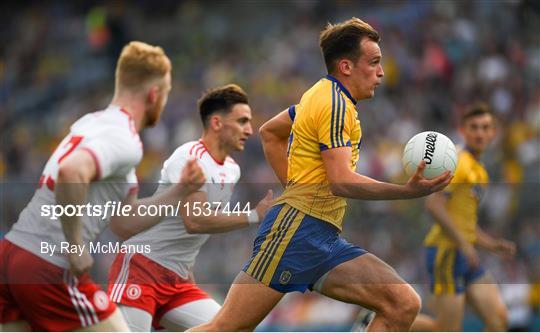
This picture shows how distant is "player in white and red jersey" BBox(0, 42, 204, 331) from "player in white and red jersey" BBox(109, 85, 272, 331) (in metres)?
1.34

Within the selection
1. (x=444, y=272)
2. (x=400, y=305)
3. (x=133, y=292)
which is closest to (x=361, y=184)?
(x=400, y=305)

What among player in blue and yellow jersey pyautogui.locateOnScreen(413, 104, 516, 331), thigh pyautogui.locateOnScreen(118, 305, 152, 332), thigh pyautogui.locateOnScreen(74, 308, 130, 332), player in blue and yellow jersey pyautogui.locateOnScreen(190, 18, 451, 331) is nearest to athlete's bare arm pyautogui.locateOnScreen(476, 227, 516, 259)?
player in blue and yellow jersey pyautogui.locateOnScreen(413, 104, 516, 331)

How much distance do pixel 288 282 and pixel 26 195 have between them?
33.5 ft

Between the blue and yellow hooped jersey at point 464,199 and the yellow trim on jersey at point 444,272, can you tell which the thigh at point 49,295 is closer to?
the yellow trim on jersey at point 444,272

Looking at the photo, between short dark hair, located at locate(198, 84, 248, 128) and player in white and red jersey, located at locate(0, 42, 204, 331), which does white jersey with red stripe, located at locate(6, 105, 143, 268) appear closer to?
player in white and red jersey, located at locate(0, 42, 204, 331)

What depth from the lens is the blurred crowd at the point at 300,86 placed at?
1360cm

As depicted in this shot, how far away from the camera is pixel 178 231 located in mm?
7812

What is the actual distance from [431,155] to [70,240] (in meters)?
2.24

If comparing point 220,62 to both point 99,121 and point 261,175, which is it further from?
point 99,121

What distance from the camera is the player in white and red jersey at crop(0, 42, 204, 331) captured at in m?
5.76

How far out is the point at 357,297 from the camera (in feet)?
21.3

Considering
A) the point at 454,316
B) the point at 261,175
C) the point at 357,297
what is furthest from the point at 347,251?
the point at 261,175

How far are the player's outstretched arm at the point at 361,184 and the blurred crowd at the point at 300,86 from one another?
530 cm

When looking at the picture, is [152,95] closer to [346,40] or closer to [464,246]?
[346,40]
